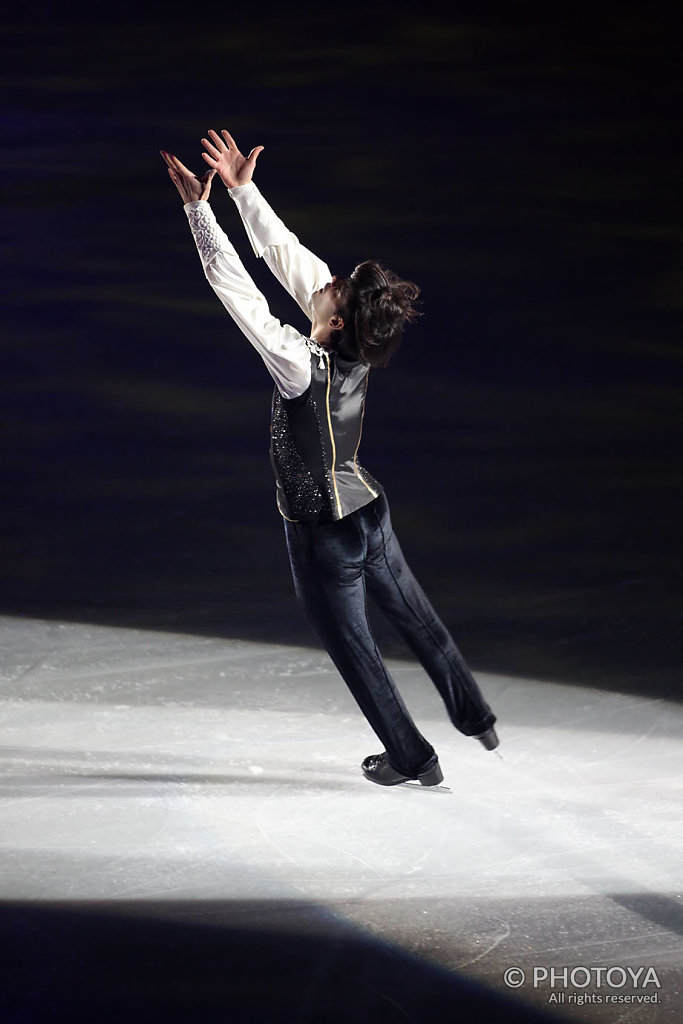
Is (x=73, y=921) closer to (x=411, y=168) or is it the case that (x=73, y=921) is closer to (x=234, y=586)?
(x=234, y=586)

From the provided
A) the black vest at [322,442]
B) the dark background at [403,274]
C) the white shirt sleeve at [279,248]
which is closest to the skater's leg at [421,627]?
the black vest at [322,442]

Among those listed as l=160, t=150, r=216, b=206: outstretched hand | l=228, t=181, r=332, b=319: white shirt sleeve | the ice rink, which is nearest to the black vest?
l=228, t=181, r=332, b=319: white shirt sleeve

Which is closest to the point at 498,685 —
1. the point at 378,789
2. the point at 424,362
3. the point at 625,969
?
the point at 378,789

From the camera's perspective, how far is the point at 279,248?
124 inches

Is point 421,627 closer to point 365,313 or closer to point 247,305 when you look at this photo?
point 365,313

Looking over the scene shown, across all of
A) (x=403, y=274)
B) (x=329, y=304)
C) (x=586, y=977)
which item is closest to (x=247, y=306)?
(x=329, y=304)

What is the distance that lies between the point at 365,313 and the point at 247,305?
0.27 m

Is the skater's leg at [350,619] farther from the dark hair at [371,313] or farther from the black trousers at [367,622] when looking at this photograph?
the dark hair at [371,313]

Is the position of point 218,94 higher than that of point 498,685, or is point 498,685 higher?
point 218,94

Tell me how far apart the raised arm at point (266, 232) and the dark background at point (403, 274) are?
139 centimetres

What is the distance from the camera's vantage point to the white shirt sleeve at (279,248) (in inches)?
121

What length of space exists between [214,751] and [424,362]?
3.08 m

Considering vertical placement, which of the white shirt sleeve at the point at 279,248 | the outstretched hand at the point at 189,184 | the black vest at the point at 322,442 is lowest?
the black vest at the point at 322,442

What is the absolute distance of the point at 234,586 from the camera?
462 centimetres
